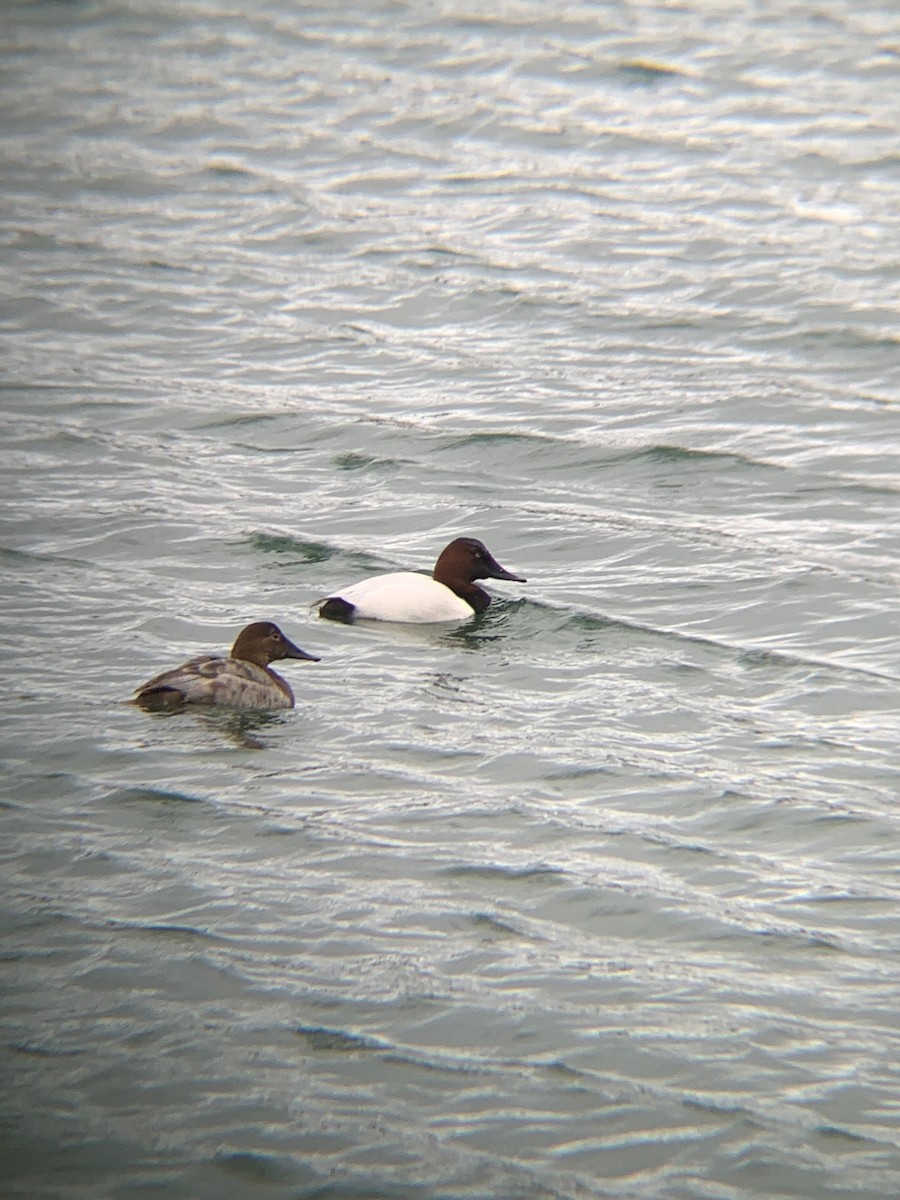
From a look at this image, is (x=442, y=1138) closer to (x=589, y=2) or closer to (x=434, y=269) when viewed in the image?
(x=434, y=269)

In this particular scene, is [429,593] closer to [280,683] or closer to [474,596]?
[474,596]

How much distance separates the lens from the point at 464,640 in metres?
10.3

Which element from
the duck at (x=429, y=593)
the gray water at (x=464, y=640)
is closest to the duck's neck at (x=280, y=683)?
the gray water at (x=464, y=640)

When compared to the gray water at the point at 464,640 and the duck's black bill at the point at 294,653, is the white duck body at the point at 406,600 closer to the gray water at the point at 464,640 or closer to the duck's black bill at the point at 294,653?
the gray water at the point at 464,640

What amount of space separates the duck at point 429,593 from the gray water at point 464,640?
17cm

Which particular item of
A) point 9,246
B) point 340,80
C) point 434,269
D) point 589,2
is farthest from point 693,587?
point 589,2

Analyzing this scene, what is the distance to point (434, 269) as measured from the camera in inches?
696

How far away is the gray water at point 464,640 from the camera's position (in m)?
5.68

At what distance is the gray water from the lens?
5680mm

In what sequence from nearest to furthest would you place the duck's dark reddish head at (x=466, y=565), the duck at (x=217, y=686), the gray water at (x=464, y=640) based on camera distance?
1. the gray water at (x=464, y=640)
2. the duck at (x=217, y=686)
3. the duck's dark reddish head at (x=466, y=565)

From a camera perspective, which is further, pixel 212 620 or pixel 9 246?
pixel 9 246

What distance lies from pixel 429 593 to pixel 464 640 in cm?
35

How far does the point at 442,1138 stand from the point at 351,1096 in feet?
1.09

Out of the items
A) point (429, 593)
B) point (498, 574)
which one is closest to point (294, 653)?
point (429, 593)
